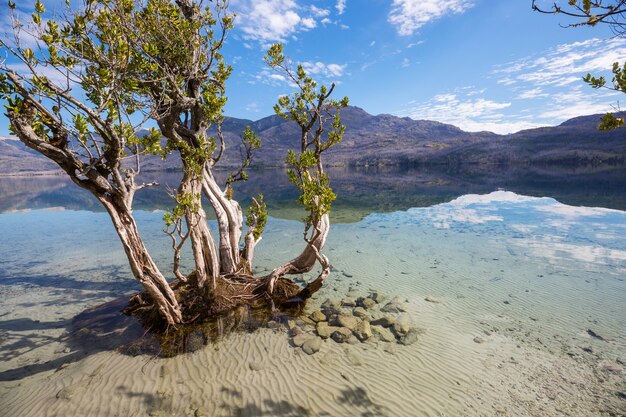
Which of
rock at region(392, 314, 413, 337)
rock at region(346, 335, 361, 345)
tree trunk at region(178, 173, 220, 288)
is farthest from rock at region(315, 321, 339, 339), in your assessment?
tree trunk at region(178, 173, 220, 288)

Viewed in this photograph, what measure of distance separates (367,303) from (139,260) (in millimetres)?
9377

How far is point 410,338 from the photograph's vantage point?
34.3 feet

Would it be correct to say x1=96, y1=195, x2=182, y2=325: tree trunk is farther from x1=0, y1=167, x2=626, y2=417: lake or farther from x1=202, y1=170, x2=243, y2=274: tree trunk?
x1=202, y1=170, x2=243, y2=274: tree trunk

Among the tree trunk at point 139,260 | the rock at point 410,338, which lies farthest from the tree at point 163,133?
the rock at point 410,338

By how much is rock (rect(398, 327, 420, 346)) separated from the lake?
189 mm

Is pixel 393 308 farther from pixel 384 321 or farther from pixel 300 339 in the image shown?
pixel 300 339

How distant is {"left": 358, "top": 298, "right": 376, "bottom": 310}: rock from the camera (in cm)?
1308

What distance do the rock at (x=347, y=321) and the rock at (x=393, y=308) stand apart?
1.88 m

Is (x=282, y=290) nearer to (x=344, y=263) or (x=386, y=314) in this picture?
(x=386, y=314)

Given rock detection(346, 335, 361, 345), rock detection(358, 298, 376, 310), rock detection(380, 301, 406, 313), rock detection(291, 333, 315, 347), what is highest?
rock detection(291, 333, 315, 347)

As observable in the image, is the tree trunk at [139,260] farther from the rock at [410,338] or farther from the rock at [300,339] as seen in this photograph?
the rock at [410,338]

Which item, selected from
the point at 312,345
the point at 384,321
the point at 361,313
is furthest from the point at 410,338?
the point at 312,345

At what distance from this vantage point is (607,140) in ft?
467

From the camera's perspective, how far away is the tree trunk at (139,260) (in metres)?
8.93
